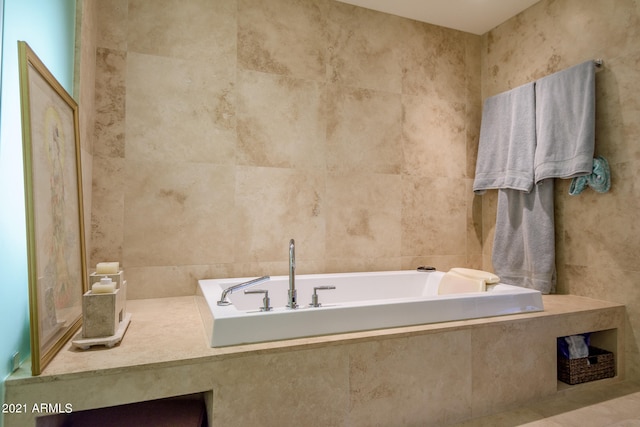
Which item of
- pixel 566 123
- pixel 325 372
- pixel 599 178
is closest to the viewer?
pixel 325 372

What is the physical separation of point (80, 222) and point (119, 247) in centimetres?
49

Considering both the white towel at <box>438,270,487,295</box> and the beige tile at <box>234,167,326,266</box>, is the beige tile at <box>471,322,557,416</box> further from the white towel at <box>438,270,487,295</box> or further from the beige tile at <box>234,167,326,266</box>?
the beige tile at <box>234,167,326,266</box>

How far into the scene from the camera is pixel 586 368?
2029mm

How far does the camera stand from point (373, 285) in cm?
251

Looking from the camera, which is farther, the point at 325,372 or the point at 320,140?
the point at 320,140

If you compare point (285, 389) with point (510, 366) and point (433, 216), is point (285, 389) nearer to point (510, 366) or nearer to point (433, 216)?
point (510, 366)

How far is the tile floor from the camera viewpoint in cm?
165

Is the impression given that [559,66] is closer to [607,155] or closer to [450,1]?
[607,155]

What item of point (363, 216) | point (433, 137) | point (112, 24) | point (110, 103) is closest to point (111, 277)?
point (110, 103)

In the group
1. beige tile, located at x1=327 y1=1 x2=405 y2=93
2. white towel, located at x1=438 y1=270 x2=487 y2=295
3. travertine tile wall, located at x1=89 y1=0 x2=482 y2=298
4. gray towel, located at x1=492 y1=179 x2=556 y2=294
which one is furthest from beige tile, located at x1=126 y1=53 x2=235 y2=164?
gray towel, located at x1=492 y1=179 x2=556 y2=294

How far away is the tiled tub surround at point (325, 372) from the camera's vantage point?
1.19 meters

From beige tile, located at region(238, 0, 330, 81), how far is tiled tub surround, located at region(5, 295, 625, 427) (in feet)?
5.38

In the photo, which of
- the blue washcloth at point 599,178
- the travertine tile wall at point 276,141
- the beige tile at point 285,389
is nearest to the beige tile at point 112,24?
the travertine tile wall at point 276,141

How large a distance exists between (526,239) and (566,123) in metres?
0.81
